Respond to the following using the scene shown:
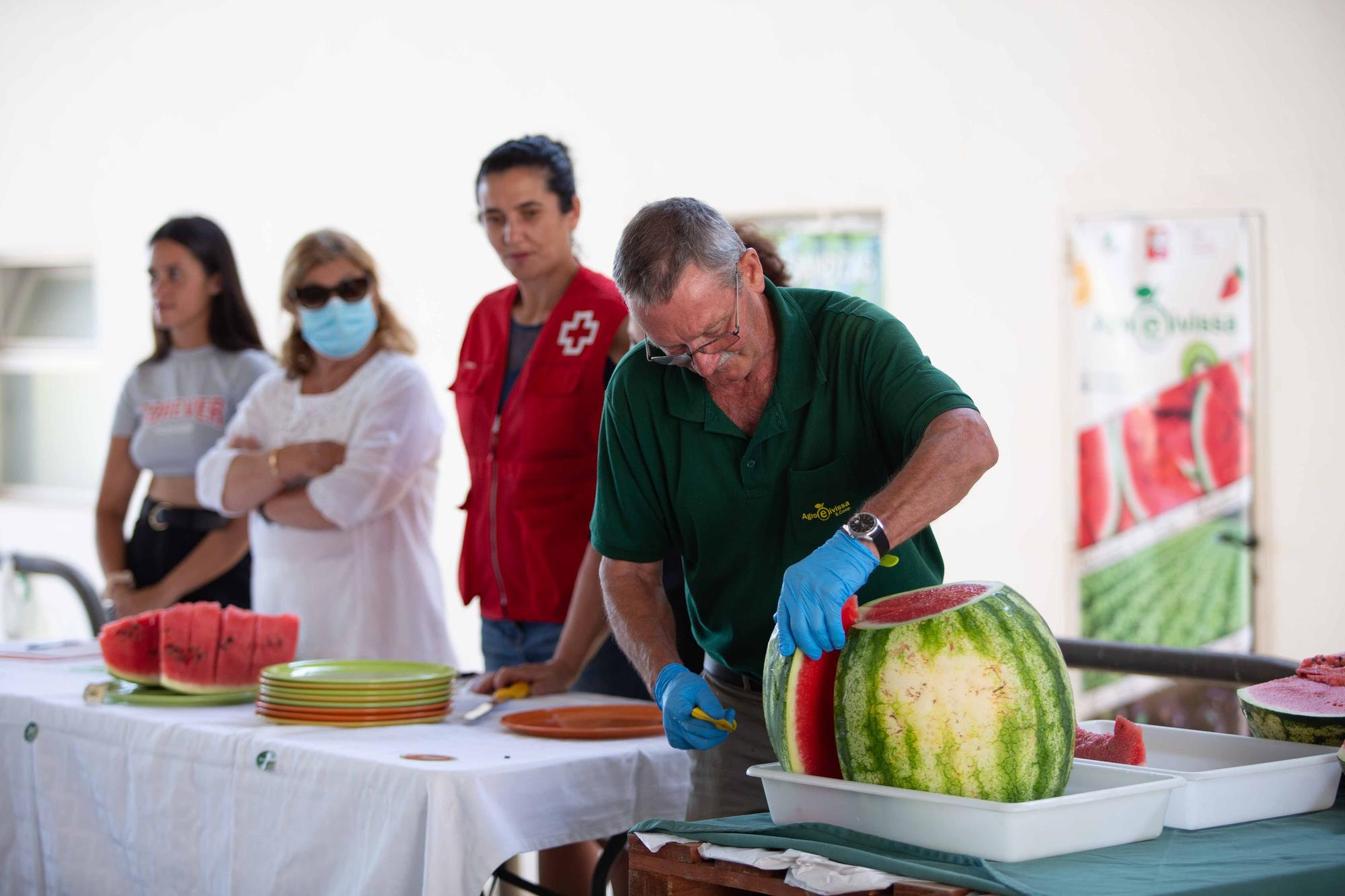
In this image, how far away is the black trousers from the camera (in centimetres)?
407

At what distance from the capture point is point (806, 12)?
5.64 m

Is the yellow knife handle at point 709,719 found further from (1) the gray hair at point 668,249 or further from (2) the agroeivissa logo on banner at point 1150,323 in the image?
(2) the agroeivissa logo on banner at point 1150,323

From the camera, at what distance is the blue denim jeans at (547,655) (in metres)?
3.12

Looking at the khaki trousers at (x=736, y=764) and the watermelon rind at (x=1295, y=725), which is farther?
the khaki trousers at (x=736, y=764)

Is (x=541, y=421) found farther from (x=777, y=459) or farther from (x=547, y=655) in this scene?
(x=777, y=459)

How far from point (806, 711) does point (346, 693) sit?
121 centimetres

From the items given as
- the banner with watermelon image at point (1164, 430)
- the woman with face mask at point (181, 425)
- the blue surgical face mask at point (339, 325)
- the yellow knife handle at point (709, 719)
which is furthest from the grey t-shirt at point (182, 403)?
the banner with watermelon image at point (1164, 430)

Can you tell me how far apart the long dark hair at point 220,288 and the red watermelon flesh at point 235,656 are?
157 centimetres

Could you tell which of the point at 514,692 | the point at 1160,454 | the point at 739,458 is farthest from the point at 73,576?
the point at 1160,454

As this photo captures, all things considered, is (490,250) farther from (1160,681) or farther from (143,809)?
(143,809)

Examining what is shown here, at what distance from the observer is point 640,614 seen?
2246mm

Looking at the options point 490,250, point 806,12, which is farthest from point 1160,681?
point 490,250

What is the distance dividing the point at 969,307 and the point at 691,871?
4.21 meters

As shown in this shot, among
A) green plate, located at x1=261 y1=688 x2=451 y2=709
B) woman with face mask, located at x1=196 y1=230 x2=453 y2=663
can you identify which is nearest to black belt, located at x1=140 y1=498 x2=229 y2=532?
woman with face mask, located at x1=196 y1=230 x2=453 y2=663
